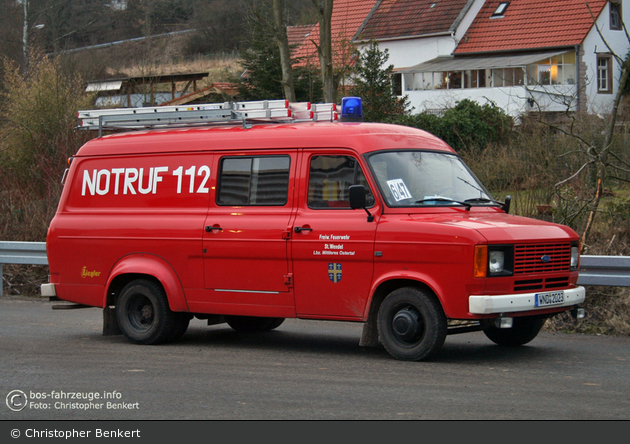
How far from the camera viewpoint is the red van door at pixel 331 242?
790 centimetres

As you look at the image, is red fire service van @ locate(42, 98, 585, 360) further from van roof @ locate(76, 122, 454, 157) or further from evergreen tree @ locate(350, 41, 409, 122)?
evergreen tree @ locate(350, 41, 409, 122)

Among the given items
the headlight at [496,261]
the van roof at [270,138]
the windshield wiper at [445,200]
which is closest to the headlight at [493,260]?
the headlight at [496,261]

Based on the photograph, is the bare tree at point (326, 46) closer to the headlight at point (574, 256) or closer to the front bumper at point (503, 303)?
the headlight at point (574, 256)

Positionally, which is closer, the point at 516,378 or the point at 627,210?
the point at 516,378

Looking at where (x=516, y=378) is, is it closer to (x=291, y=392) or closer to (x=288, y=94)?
(x=291, y=392)

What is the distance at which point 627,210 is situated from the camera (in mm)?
12109

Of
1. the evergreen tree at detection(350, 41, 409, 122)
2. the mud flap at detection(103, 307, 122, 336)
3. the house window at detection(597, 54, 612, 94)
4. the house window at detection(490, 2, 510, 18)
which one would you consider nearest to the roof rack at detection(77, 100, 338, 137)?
the mud flap at detection(103, 307, 122, 336)

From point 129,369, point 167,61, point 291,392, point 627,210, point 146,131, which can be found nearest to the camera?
point 291,392

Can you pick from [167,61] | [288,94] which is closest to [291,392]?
[288,94]

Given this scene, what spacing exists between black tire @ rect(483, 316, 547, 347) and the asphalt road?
0.40ft

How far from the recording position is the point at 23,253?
1329 cm

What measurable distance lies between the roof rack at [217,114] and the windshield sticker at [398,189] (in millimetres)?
1472

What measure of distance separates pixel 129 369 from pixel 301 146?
2892 millimetres

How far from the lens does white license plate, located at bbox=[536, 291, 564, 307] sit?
24.5 feet
